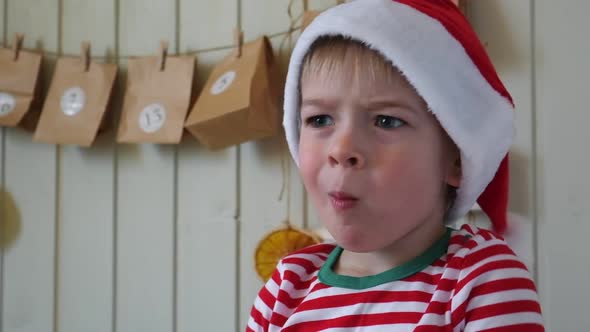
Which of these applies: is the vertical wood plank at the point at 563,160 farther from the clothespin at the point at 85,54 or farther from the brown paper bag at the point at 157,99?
the clothespin at the point at 85,54

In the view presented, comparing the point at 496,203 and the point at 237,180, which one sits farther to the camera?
the point at 237,180

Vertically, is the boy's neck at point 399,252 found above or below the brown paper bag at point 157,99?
below

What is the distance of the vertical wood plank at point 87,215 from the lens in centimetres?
143

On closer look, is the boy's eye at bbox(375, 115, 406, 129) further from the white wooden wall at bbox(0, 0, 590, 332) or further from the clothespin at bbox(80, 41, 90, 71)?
the clothespin at bbox(80, 41, 90, 71)

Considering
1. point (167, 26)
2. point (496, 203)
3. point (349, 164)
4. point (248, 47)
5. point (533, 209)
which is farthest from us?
point (167, 26)

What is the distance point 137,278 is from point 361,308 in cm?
84

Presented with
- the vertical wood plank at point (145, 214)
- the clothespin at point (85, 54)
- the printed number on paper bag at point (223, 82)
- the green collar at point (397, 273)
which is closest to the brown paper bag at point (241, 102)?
the printed number on paper bag at point (223, 82)

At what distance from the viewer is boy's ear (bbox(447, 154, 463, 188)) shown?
728 mm

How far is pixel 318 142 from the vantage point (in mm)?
694

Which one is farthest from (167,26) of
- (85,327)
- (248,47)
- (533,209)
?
(533,209)

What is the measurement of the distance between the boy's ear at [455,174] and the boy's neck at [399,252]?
0.06 m

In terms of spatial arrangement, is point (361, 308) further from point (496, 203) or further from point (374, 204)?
point (496, 203)

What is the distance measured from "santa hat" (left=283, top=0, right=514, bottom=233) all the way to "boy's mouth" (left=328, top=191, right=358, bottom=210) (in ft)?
0.43

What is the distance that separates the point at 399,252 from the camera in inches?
28.4
